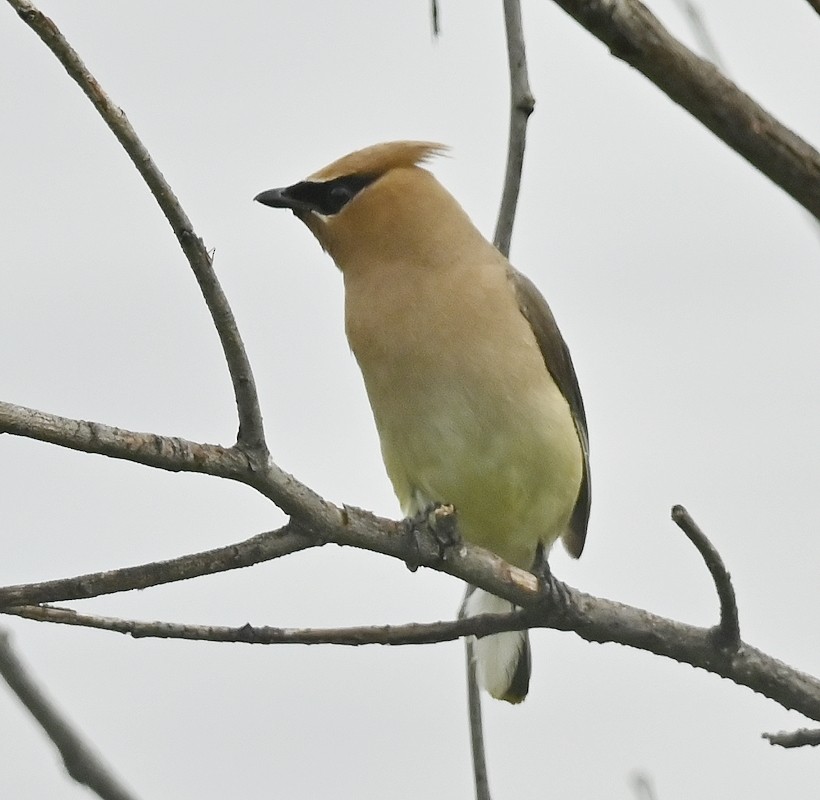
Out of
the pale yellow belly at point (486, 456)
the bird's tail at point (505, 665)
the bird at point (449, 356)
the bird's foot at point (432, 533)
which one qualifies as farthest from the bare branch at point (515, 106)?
the bird's tail at point (505, 665)

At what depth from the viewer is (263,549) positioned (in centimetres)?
259

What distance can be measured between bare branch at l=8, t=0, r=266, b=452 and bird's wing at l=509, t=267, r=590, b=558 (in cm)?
199

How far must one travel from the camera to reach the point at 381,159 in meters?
4.58

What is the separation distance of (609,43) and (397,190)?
2.88 meters

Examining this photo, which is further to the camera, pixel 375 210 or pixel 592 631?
pixel 375 210

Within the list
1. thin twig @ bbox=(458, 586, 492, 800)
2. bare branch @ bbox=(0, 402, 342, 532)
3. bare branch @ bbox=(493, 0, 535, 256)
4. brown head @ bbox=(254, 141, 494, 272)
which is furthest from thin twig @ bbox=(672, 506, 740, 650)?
brown head @ bbox=(254, 141, 494, 272)

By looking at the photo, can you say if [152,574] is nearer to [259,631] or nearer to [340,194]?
[259,631]

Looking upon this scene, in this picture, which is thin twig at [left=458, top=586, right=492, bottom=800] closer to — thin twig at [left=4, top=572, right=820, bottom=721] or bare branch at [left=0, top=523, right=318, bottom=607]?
thin twig at [left=4, top=572, right=820, bottom=721]

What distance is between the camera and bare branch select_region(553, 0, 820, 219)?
1.63 metres

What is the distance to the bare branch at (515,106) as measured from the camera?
11.4 feet

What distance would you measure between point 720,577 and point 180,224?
1.23 meters

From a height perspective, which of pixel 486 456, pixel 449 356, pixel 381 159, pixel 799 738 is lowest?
pixel 799 738

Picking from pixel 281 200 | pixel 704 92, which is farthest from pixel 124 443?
pixel 281 200

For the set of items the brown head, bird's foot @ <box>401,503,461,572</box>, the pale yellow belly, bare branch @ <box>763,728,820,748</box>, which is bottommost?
bare branch @ <box>763,728,820,748</box>
